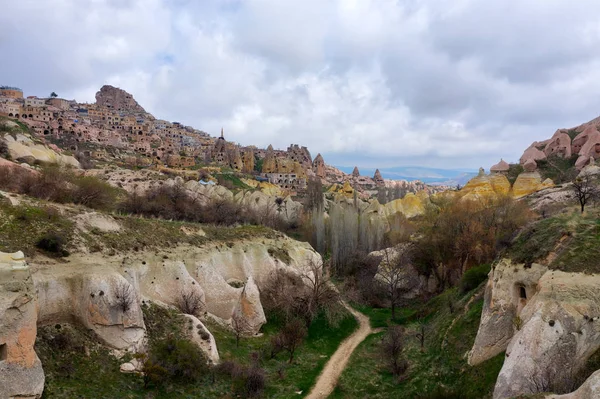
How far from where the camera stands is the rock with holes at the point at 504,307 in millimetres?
14445

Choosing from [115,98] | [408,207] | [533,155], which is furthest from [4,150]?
[115,98]

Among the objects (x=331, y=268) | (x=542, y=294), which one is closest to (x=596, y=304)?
(x=542, y=294)

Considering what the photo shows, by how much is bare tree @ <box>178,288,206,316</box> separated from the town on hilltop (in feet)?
188

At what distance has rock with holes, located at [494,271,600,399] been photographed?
11375mm

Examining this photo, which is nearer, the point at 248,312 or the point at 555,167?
the point at 248,312

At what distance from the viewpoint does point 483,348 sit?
14.9 metres

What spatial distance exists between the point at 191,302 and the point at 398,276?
18691 millimetres

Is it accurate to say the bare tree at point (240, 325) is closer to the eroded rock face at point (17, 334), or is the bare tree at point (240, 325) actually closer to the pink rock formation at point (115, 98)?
the eroded rock face at point (17, 334)

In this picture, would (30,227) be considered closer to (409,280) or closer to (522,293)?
(522,293)

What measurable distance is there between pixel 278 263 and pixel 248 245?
2864 millimetres

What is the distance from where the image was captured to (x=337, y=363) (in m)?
21.3

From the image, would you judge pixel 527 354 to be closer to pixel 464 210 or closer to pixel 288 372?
pixel 288 372

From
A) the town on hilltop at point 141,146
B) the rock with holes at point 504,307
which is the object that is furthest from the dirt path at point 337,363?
the town on hilltop at point 141,146

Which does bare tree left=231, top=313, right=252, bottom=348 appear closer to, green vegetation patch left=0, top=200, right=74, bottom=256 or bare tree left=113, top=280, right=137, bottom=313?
bare tree left=113, top=280, right=137, bottom=313
